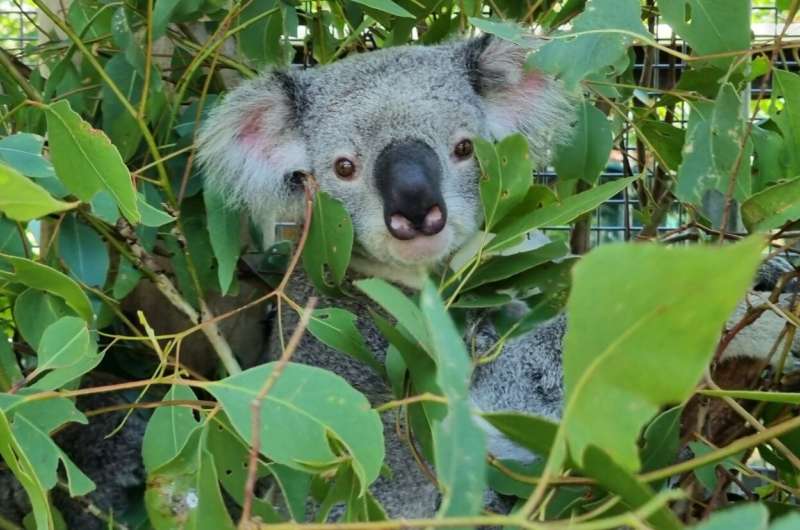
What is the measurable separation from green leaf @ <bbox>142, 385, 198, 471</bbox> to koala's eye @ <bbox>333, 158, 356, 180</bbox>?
2.48 feet

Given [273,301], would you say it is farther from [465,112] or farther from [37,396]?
[37,396]

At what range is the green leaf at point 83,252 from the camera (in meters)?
1.79

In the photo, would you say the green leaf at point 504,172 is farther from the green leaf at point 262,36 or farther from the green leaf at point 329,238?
the green leaf at point 262,36

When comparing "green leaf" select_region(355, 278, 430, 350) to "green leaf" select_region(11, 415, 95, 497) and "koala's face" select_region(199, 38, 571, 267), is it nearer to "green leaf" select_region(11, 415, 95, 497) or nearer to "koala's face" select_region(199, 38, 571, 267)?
"green leaf" select_region(11, 415, 95, 497)

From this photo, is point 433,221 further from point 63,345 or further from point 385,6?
point 63,345

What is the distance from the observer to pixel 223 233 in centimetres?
189

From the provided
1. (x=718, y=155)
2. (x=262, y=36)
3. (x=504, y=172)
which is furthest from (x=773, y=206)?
(x=262, y=36)

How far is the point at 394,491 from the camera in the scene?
2.07 meters

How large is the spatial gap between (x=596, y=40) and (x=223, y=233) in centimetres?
86

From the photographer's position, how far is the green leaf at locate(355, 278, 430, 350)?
101 cm

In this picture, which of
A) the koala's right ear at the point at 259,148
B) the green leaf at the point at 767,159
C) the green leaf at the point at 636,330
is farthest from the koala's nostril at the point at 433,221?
the green leaf at the point at 636,330

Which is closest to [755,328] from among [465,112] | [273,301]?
[465,112]

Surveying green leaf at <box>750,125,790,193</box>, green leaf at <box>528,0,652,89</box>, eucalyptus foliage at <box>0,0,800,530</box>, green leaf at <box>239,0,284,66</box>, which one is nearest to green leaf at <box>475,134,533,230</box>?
eucalyptus foliage at <box>0,0,800,530</box>

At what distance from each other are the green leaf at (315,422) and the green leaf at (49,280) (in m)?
0.47
